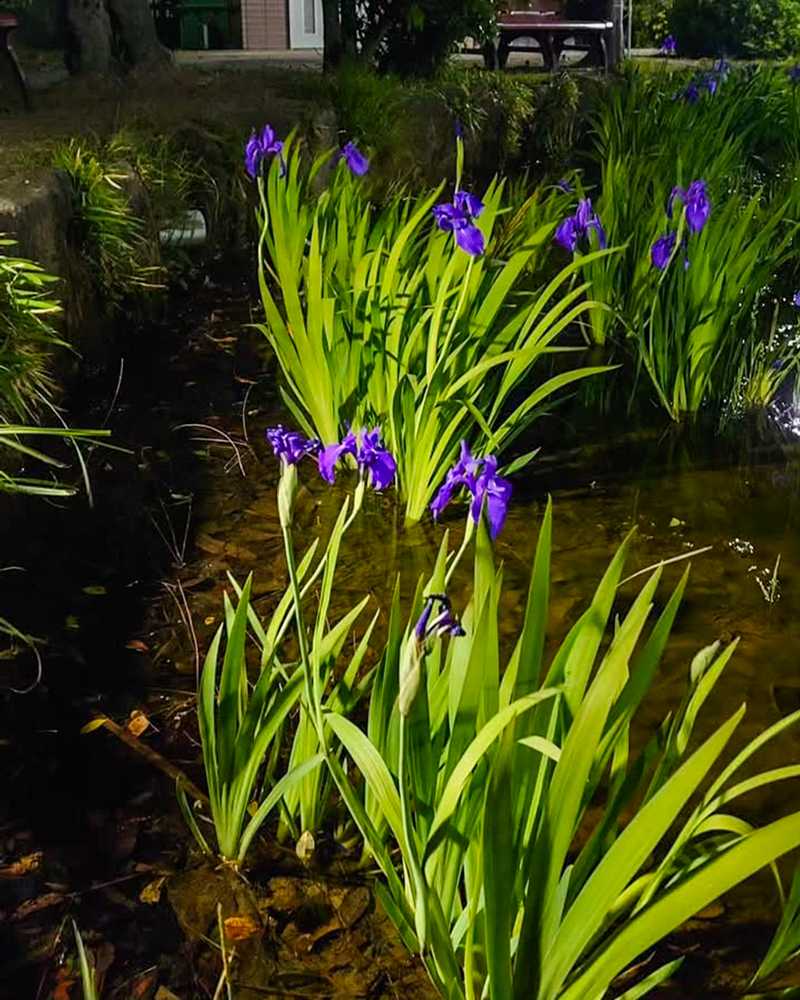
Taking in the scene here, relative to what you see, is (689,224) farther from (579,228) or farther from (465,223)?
(465,223)

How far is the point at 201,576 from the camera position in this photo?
229cm

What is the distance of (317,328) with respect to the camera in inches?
96.0

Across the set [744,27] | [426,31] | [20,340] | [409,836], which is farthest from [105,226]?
[744,27]

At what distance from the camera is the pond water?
1.56 m

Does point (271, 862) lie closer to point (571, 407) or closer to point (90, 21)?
point (571, 407)

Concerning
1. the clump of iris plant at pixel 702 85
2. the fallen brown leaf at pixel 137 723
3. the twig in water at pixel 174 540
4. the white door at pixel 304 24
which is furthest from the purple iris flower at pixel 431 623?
the white door at pixel 304 24

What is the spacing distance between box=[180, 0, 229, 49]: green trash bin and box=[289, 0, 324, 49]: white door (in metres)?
0.83

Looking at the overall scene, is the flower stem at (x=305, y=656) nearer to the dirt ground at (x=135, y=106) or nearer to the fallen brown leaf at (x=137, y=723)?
the fallen brown leaf at (x=137, y=723)

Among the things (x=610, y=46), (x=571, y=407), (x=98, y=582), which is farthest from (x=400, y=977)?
(x=610, y=46)

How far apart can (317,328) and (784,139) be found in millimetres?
3857

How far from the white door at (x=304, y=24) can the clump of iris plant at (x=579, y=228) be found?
1186cm

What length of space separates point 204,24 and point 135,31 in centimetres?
638

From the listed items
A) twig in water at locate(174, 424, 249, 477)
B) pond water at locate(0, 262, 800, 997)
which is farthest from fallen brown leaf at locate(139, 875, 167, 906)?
twig in water at locate(174, 424, 249, 477)

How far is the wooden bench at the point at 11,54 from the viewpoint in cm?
578
